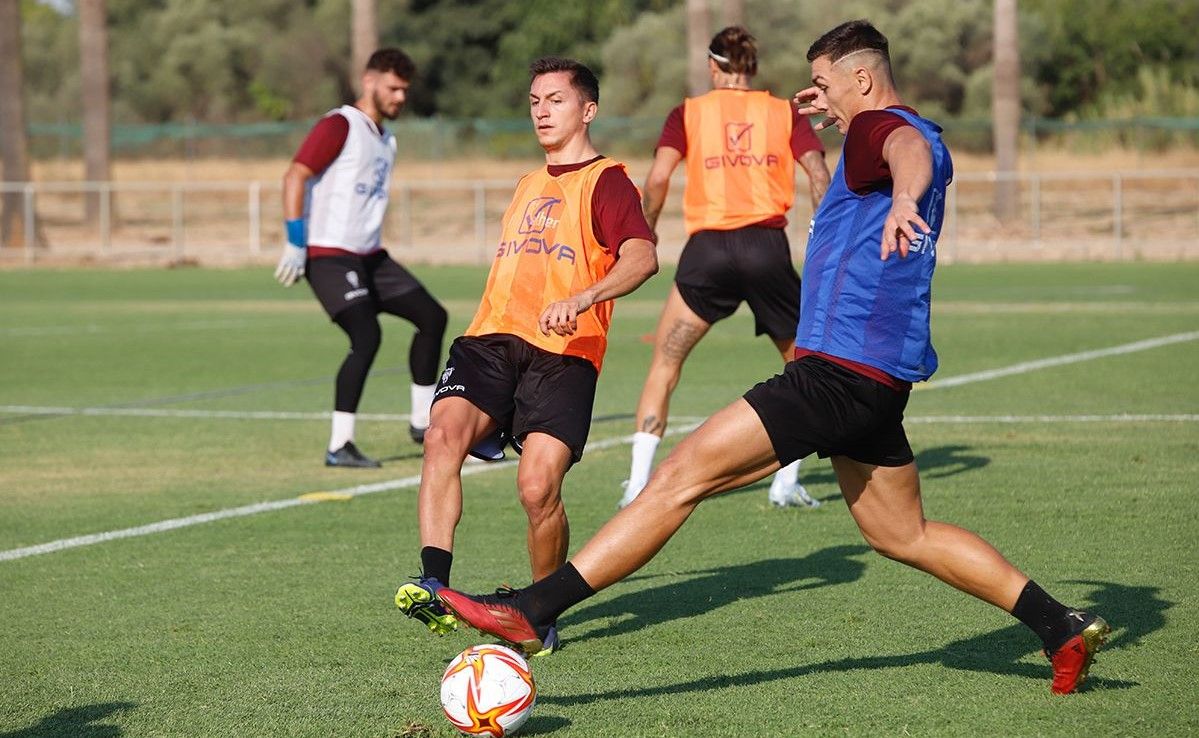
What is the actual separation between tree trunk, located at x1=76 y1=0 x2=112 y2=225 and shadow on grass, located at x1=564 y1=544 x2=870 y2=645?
1466 inches

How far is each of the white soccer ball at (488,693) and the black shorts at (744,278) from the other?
4.32m

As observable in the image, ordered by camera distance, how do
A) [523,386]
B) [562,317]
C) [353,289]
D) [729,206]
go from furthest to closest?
[353,289] < [729,206] < [523,386] < [562,317]

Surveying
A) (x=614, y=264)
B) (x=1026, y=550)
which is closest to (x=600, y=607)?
(x=614, y=264)

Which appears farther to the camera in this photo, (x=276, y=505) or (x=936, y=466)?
(x=936, y=466)

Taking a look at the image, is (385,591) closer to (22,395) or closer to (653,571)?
(653,571)

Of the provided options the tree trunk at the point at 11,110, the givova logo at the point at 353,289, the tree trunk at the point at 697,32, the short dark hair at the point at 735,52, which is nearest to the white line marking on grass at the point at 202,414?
the givova logo at the point at 353,289

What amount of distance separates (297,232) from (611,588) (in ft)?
14.2

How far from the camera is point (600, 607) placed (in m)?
6.65

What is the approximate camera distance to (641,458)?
8.86 m

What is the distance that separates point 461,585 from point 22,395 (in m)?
8.43

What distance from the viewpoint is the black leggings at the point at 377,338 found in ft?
Result: 34.5

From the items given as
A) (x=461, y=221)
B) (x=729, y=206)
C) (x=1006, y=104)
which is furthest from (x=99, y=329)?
(x=461, y=221)

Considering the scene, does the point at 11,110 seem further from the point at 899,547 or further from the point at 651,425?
the point at 899,547

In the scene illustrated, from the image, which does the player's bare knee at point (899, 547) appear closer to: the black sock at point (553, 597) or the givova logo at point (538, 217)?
the black sock at point (553, 597)
